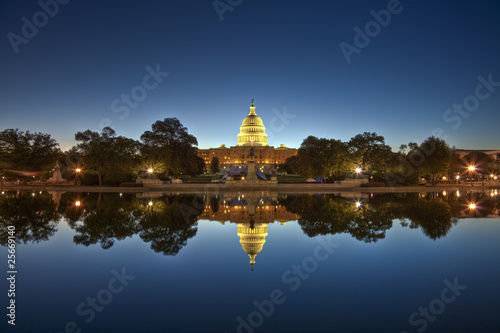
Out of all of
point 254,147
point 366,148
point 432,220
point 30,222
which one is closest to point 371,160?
point 366,148

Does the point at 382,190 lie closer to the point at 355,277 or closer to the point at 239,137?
the point at 355,277

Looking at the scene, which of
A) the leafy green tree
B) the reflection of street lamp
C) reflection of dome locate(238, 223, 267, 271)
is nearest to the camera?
reflection of dome locate(238, 223, 267, 271)

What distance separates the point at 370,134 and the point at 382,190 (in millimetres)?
13383

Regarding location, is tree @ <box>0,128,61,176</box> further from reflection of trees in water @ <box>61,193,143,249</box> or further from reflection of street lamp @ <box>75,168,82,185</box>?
reflection of trees in water @ <box>61,193,143,249</box>

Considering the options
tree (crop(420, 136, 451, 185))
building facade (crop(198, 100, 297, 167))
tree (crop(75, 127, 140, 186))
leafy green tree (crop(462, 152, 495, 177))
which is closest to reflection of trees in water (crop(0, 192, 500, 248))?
tree (crop(75, 127, 140, 186))

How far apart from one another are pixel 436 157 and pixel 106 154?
45219mm

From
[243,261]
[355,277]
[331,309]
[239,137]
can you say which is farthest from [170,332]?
[239,137]

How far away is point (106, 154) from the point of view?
42594mm

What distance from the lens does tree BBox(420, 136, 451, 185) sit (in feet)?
160

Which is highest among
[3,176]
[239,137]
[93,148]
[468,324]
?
[239,137]

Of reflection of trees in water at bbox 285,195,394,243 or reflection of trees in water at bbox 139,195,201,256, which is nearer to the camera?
reflection of trees in water at bbox 139,195,201,256

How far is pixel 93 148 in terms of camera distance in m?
42.7

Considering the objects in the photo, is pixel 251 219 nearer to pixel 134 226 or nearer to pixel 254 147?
pixel 134 226

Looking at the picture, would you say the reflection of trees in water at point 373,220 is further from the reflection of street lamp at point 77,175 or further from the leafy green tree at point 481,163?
the leafy green tree at point 481,163
